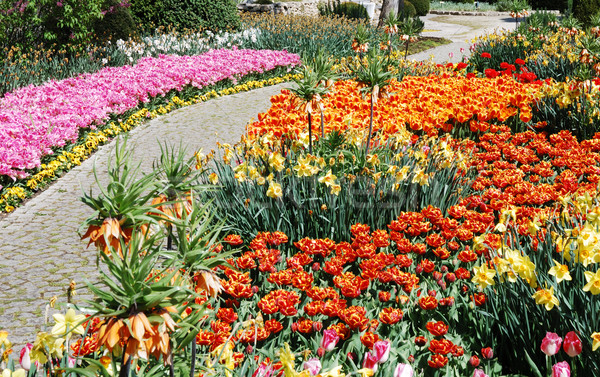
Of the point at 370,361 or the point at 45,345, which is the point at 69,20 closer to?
the point at 45,345

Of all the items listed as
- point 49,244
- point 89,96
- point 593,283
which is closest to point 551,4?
point 89,96

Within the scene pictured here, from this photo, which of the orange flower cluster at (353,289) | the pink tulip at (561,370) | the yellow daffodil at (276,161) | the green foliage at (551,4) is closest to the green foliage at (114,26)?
the yellow daffodil at (276,161)

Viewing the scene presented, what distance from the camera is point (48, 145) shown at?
6344mm

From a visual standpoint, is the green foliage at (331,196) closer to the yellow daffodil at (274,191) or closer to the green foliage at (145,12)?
the yellow daffodil at (274,191)

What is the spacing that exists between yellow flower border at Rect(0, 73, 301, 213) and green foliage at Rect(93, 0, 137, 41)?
128 inches

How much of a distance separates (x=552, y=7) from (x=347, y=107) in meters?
31.1

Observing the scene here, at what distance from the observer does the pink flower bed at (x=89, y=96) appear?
613 cm

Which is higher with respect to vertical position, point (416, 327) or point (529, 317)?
point (529, 317)

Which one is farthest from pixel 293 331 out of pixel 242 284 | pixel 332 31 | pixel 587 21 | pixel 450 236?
pixel 587 21

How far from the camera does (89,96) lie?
26.4 ft

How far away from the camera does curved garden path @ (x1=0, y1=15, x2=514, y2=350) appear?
374cm

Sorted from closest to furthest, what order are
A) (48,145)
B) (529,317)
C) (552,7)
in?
(529,317) → (48,145) → (552,7)

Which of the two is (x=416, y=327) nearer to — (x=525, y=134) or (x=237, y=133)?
(x=525, y=134)

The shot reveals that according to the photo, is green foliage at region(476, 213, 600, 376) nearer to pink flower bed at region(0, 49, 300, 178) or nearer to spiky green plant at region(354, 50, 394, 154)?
spiky green plant at region(354, 50, 394, 154)
